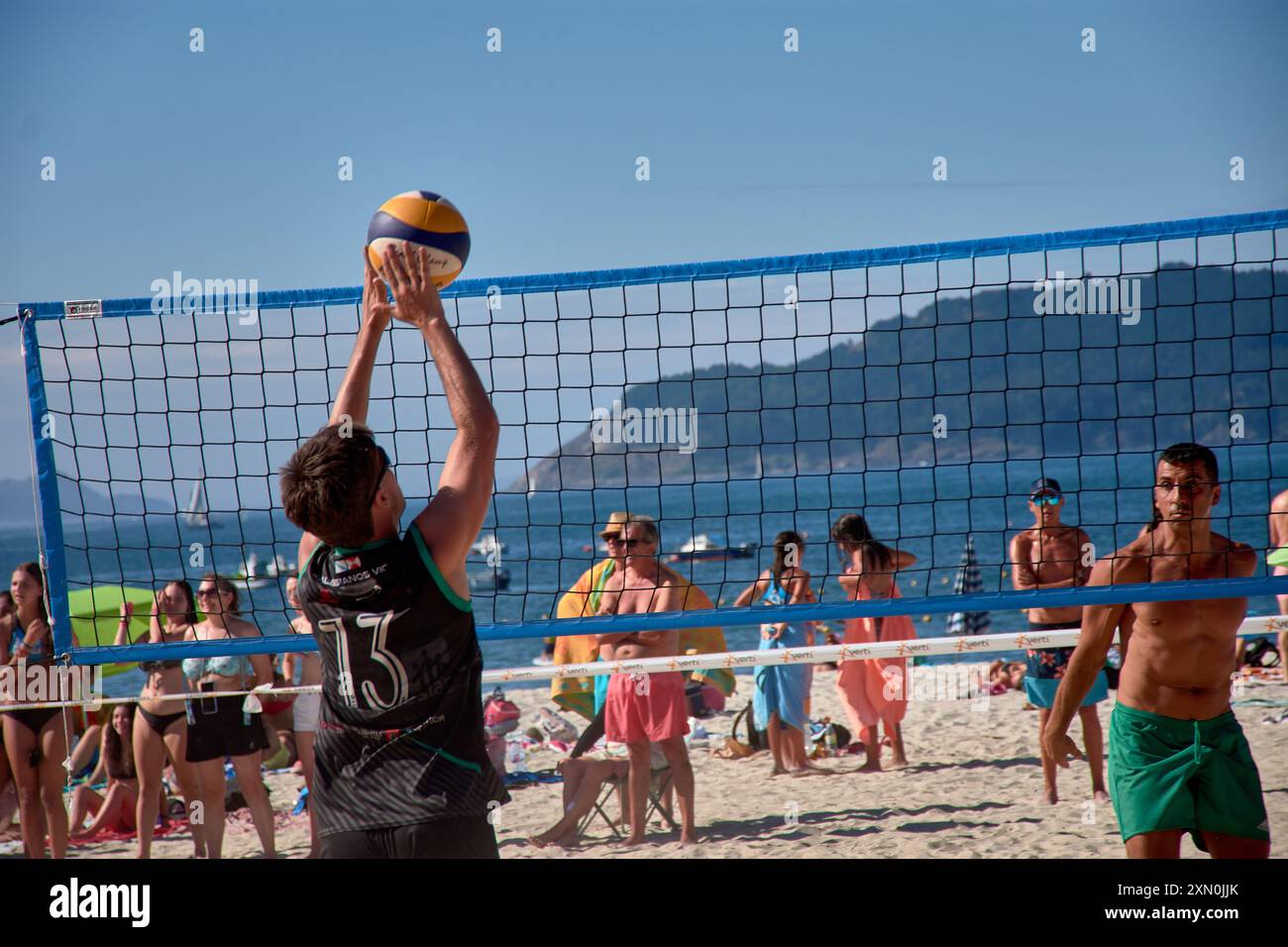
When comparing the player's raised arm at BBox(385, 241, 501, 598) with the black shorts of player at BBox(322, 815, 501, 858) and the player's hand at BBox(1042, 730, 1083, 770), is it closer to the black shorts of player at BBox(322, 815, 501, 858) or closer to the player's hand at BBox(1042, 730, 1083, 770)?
the black shorts of player at BBox(322, 815, 501, 858)

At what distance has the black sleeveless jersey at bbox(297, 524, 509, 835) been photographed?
2.60m

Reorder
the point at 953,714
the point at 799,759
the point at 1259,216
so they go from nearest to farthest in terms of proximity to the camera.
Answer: the point at 1259,216
the point at 799,759
the point at 953,714

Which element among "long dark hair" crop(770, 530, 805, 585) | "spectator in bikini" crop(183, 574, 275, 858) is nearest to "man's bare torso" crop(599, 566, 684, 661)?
"long dark hair" crop(770, 530, 805, 585)

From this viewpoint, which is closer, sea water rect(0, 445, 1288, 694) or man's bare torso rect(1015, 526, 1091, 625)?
man's bare torso rect(1015, 526, 1091, 625)

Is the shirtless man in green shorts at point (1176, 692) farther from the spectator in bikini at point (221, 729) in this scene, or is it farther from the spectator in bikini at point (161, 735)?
the spectator in bikini at point (161, 735)

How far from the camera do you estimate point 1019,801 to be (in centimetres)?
673

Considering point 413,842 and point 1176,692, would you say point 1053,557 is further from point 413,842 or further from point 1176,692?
point 413,842

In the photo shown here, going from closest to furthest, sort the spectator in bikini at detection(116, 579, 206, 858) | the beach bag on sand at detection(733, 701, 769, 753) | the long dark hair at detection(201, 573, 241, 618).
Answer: the spectator in bikini at detection(116, 579, 206, 858) < the long dark hair at detection(201, 573, 241, 618) < the beach bag on sand at detection(733, 701, 769, 753)

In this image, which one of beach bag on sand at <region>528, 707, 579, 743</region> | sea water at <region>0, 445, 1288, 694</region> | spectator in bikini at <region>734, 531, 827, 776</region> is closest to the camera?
spectator in bikini at <region>734, 531, 827, 776</region>

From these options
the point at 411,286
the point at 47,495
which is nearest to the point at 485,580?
the point at 47,495

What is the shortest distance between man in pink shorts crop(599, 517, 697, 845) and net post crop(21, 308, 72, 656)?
2844 mm
